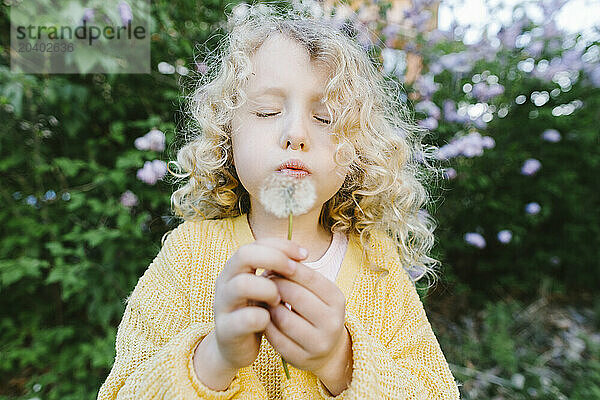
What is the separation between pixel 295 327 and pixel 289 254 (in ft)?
0.37

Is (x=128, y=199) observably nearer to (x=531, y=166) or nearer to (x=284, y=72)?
(x=284, y=72)

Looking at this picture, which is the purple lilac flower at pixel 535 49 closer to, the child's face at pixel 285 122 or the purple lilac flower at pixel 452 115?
the purple lilac flower at pixel 452 115

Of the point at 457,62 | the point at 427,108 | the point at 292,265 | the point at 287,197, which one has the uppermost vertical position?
the point at 457,62

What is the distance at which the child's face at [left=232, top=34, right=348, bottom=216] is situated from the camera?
875 mm

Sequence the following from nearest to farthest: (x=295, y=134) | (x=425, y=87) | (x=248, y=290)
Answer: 1. (x=248, y=290)
2. (x=295, y=134)
3. (x=425, y=87)

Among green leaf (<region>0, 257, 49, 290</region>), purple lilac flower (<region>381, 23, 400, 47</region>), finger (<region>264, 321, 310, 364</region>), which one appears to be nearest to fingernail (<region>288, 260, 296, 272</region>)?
finger (<region>264, 321, 310, 364</region>)

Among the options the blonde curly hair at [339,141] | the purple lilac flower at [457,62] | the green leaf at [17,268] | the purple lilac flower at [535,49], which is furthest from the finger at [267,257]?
the purple lilac flower at [535,49]

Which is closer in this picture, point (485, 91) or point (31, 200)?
point (31, 200)

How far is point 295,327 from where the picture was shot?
67cm

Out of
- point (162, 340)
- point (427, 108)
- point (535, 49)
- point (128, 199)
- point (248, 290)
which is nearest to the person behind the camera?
point (248, 290)

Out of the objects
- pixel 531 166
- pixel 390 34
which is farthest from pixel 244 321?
pixel 531 166

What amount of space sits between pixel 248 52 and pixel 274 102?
0.17 metres

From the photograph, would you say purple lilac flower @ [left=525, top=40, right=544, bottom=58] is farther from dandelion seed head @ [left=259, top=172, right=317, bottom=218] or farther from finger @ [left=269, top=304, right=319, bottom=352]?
finger @ [left=269, top=304, right=319, bottom=352]

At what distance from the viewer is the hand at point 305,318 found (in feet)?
2.19
